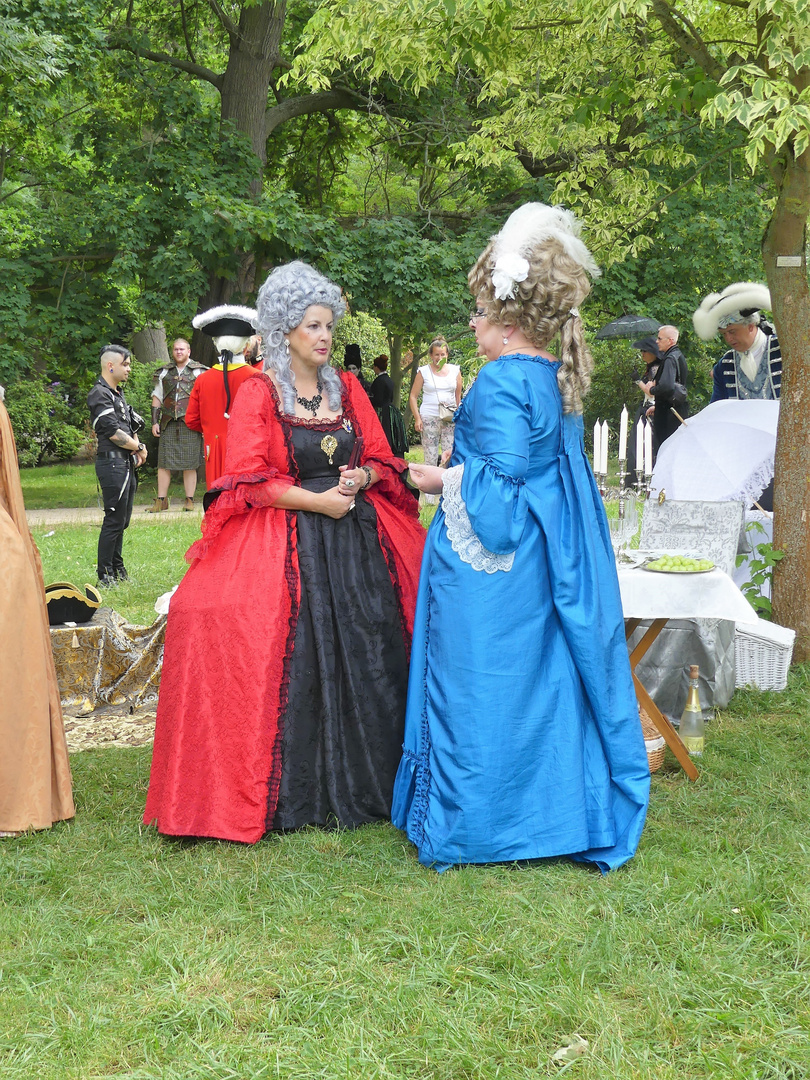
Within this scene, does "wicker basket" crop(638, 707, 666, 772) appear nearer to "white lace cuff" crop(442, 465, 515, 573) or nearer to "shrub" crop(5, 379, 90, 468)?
"white lace cuff" crop(442, 465, 515, 573)

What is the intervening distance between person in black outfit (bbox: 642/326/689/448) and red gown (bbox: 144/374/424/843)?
6.51 meters

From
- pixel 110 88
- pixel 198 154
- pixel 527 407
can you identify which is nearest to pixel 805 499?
pixel 527 407

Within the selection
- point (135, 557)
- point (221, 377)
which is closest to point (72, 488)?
point (135, 557)

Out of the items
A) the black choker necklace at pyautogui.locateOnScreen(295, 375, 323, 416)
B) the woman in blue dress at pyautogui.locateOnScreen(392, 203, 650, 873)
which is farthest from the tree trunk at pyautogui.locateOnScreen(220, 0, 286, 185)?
the woman in blue dress at pyautogui.locateOnScreen(392, 203, 650, 873)

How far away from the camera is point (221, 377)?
21.2 feet

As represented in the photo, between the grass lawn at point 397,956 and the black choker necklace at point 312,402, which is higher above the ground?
the black choker necklace at point 312,402

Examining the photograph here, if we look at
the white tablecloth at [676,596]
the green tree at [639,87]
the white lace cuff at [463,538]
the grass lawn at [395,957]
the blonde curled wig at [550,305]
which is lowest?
the grass lawn at [395,957]

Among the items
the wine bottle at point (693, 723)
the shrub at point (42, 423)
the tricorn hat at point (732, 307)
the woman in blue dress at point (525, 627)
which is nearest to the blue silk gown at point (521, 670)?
the woman in blue dress at point (525, 627)

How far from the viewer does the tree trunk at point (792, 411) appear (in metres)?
5.23

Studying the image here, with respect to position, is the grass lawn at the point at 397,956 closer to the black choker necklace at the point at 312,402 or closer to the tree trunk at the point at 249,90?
the black choker necklace at the point at 312,402

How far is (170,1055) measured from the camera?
7.43 feet

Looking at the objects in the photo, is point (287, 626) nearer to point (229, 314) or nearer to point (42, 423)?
point (229, 314)

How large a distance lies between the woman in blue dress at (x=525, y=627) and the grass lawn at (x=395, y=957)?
0.16 metres

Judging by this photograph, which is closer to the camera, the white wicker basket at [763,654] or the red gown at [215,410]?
the white wicker basket at [763,654]
